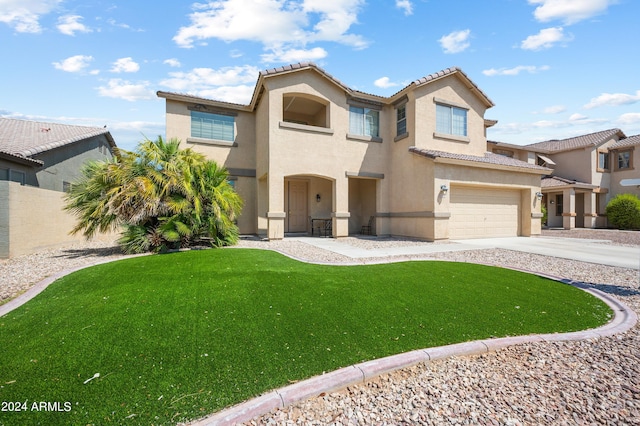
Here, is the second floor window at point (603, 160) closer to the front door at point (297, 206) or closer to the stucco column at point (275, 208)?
the front door at point (297, 206)

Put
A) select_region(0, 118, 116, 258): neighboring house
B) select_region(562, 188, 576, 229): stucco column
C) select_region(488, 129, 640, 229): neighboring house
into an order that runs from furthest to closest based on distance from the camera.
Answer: select_region(488, 129, 640, 229): neighboring house, select_region(562, 188, 576, 229): stucco column, select_region(0, 118, 116, 258): neighboring house

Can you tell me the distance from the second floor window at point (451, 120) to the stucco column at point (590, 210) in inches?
598

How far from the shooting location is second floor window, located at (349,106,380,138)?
49.6 ft

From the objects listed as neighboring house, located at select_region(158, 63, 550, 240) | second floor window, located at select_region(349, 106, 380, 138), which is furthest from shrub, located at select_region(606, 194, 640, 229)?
second floor window, located at select_region(349, 106, 380, 138)

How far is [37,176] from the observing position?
14.1m

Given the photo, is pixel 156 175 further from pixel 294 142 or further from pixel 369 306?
pixel 369 306

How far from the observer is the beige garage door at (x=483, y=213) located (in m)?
13.9

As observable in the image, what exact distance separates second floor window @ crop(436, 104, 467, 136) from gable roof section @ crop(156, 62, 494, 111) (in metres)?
1.38

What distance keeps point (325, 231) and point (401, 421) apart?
13488 mm

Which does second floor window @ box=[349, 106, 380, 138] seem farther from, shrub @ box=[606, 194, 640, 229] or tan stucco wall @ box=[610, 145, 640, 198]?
tan stucco wall @ box=[610, 145, 640, 198]

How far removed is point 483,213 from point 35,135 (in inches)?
937

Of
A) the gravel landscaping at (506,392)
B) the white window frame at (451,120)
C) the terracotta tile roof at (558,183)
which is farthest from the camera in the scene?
the terracotta tile roof at (558,183)

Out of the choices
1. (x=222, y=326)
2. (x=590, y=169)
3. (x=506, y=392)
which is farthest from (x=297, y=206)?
(x=590, y=169)

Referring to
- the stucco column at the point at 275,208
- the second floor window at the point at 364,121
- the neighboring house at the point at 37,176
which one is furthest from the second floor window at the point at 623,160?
the neighboring house at the point at 37,176
